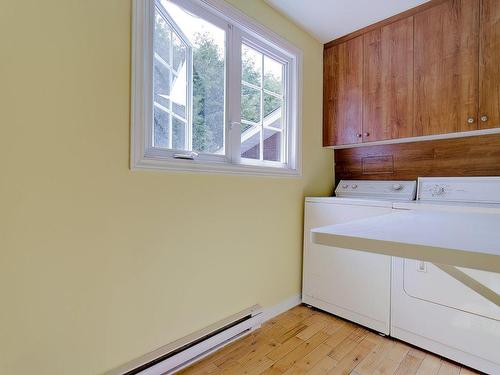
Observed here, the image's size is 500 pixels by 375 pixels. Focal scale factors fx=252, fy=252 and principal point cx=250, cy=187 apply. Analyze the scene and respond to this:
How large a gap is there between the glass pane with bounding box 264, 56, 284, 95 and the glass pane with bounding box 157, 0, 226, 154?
0.44m

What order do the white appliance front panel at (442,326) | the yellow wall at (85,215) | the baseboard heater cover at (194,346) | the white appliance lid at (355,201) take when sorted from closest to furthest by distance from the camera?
the yellow wall at (85,215) < the baseboard heater cover at (194,346) < the white appliance front panel at (442,326) < the white appliance lid at (355,201)

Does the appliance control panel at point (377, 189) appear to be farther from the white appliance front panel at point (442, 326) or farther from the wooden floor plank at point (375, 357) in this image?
the wooden floor plank at point (375, 357)

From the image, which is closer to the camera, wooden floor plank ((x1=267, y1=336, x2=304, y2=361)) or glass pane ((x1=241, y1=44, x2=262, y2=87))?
wooden floor plank ((x1=267, y1=336, x2=304, y2=361))

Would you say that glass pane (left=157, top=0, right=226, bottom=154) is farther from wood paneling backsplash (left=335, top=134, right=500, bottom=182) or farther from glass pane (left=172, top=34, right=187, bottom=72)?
wood paneling backsplash (left=335, top=134, right=500, bottom=182)

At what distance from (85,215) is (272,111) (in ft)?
4.86

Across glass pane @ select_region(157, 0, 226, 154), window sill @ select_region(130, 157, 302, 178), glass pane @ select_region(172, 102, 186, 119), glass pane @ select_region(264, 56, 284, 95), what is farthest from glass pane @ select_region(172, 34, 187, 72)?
glass pane @ select_region(264, 56, 284, 95)

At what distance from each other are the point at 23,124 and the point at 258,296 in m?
1.59

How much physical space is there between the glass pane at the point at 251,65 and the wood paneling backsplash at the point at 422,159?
1119 mm

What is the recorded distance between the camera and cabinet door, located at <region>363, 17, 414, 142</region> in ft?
6.04

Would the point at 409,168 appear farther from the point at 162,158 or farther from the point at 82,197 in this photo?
the point at 82,197

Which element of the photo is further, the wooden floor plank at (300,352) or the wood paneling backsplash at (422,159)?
the wood paneling backsplash at (422,159)

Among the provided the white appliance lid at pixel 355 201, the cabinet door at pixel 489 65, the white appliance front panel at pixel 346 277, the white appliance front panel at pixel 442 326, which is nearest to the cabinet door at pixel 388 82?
the cabinet door at pixel 489 65

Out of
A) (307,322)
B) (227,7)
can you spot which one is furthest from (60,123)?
(307,322)

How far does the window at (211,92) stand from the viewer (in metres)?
1.25
